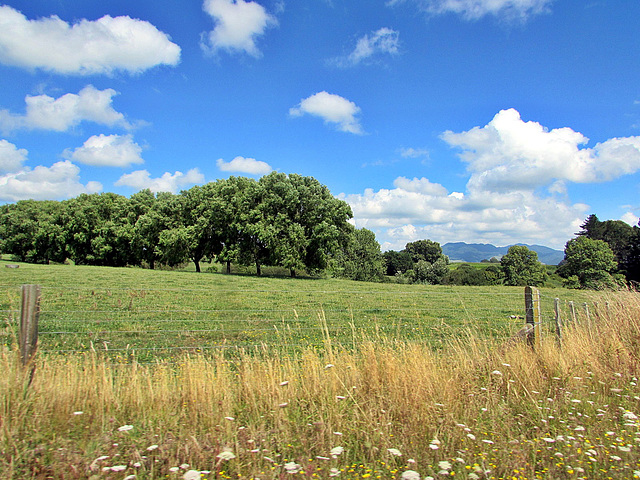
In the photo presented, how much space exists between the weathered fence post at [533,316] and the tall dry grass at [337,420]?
62 cm

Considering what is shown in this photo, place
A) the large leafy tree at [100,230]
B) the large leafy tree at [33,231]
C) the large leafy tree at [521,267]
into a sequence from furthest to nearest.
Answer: the large leafy tree at [521,267] → the large leafy tree at [33,231] → the large leafy tree at [100,230]

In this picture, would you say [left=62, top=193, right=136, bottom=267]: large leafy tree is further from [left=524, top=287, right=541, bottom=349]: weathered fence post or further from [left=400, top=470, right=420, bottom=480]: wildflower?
[left=400, top=470, right=420, bottom=480]: wildflower

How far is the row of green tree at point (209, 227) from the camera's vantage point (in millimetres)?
34969

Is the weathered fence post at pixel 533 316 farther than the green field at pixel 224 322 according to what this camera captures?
No

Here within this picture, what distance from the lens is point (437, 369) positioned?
509cm

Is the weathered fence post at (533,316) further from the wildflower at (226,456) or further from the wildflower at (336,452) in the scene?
the wildflower at (226,456)

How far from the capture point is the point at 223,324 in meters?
11.5

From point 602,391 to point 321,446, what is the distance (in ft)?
12.8

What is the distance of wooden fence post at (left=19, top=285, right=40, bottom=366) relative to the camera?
444 centimetres

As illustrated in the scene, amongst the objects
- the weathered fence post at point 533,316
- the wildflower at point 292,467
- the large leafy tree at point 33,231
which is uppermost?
the large leafy tree at point 33,231

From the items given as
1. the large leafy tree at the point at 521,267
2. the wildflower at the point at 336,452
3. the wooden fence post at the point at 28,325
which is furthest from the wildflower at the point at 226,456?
the large leafy tree at the point at 521,267

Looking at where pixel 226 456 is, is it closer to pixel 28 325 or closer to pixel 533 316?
pixel 28 325

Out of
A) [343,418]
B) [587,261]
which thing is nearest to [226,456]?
[343,418]

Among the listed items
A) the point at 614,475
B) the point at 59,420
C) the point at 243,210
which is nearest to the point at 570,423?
the point at 614,475
